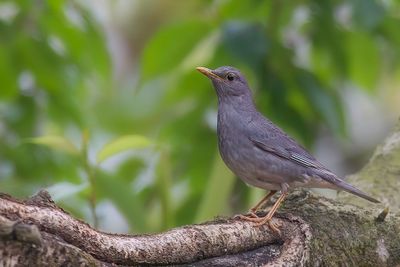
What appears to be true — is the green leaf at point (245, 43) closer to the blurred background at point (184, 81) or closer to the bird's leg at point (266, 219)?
the blurred background at point (184, 81)

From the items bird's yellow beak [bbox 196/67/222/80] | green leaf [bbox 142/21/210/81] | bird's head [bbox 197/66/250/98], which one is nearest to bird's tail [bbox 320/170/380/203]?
bird's head [bbox 197/66/250/98]

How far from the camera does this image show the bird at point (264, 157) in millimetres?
4672

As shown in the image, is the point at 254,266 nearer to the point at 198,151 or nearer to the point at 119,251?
the point at 119,251

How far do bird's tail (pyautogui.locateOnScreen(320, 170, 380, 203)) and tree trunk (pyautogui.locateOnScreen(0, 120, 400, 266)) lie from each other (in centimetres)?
7

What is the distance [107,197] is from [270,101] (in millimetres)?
1341

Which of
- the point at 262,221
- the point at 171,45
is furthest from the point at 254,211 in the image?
the point at 171,45

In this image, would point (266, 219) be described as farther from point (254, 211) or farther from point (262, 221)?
point (254, 211)

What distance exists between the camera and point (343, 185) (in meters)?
4.52

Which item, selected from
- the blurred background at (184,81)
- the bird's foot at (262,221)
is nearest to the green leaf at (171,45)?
the blurred background at (184,81)

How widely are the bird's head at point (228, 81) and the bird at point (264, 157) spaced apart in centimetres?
6

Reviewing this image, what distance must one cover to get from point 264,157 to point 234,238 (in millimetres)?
1344

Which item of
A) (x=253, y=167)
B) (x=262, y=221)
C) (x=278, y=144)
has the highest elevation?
(x=278, y=144)

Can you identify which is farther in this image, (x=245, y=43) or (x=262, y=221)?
(x=245, y=43)

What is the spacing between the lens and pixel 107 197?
504cm
